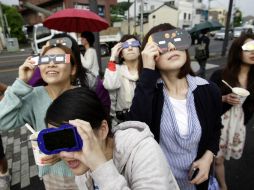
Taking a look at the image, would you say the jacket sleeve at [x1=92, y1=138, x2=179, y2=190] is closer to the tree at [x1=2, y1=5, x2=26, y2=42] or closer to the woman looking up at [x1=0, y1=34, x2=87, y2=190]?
the woman looking up at [x1=0, y1=34, x2=87, y2=190]

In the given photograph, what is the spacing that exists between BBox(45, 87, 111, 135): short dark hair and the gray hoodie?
15 centimetres

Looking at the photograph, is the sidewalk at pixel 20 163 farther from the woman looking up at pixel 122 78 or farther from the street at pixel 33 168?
the woman looking up at pixel 122 78

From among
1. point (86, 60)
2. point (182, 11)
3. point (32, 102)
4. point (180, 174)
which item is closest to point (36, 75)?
point (32, 102)

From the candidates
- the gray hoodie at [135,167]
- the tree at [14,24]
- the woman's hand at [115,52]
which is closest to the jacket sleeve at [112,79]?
the woman's hand at [115,52]

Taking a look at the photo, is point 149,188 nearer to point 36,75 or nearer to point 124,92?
point 36,75

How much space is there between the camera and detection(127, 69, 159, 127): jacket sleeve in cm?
137

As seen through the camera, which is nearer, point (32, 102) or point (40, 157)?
point (40, 157)

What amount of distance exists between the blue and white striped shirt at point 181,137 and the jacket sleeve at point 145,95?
12 centimetres

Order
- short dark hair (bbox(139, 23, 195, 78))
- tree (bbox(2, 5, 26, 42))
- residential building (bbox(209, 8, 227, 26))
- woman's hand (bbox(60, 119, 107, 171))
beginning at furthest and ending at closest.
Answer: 1. residential building (bbox(209, 8, 227, 26))
2. tree (bbox(2, 5, 26, 42))
3. short dark hair (bbox(139, 23, 195, 78))
4. woman's hand (bbox(60, 119, 107, 171))

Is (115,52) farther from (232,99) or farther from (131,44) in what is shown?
(232,99)

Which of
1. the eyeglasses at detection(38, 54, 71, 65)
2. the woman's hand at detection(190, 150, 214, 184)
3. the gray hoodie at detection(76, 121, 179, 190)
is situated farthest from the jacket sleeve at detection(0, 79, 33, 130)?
the woman's hand at detection(190, 150, 214, 184)

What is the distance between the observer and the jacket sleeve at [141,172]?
0.84 m

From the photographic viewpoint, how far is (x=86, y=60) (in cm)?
351

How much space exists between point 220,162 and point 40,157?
1.90 metres
